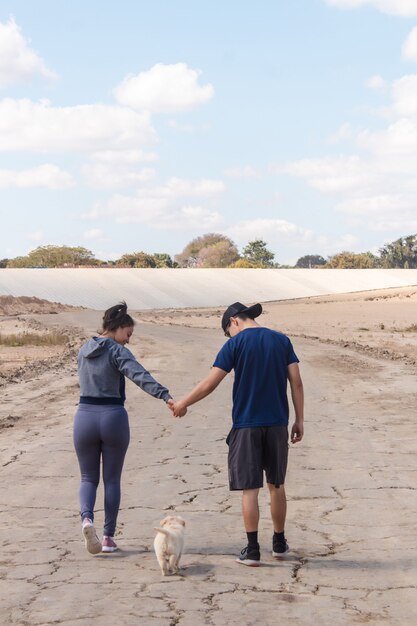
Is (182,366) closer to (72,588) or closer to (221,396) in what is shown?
(221,396)

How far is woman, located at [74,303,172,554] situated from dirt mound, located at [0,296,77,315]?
2124 inches

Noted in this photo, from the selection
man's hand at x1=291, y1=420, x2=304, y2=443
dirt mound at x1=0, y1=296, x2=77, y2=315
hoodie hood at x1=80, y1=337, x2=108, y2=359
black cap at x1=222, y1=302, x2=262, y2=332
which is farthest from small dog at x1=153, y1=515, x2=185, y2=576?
dirt mound at x1=0, y1=296, x2=77, y2=315

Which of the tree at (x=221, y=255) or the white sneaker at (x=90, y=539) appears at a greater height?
the tree at (x=221, y=255)

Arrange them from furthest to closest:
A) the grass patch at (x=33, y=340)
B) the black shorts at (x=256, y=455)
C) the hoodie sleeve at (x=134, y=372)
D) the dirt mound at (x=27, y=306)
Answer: the dirt mound at (x=27, y=306) → the grass patch at (x=33, y=340) → the hoodie sleeve at (x=134, y=372) → the black shorts at (x=256, y=455)

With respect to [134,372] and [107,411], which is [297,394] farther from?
[107,411]

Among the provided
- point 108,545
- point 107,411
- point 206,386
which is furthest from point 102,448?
point 206,386

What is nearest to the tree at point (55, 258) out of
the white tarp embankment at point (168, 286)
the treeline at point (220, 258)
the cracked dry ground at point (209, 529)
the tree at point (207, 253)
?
the treeline at point (220, 258)

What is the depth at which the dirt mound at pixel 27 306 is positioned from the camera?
62797 mm

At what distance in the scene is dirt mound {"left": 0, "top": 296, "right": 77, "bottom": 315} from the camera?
62797 mm

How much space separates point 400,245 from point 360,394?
150 metres

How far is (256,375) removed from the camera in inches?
271

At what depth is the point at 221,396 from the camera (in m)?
18.1

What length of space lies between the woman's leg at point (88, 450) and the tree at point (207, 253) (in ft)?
513

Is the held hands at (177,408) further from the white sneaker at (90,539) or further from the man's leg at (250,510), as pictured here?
the white sneaker at (90,539)
